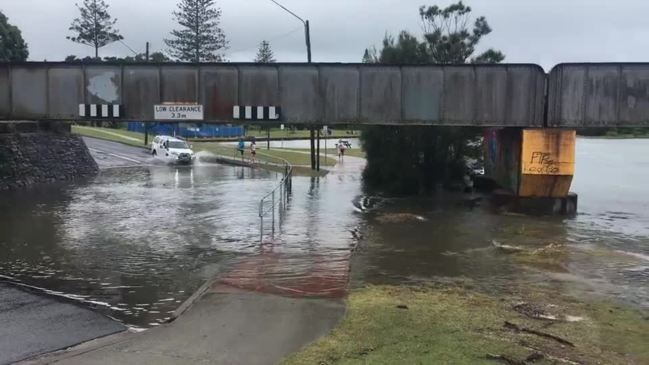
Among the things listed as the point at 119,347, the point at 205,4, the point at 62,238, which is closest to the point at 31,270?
the point at 62,238

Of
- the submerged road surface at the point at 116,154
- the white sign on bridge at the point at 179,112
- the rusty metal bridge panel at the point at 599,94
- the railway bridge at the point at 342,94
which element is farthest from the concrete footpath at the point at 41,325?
the submerged road surface at the point at 116,154

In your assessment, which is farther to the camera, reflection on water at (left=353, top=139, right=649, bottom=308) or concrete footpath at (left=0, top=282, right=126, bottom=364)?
reflection on water at (left=353, top=139, right=649, bottom=308)

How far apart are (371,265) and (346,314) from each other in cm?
524

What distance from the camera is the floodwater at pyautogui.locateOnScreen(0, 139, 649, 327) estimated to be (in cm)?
1339

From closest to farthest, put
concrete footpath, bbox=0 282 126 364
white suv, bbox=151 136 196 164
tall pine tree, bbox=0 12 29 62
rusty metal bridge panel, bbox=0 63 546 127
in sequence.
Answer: concrete footpath, bbox=0 282 126 364
rusty metal bridge panel, bbox=0 63 546 127
white suv, bbox=151 136 196 164
tall pine tree, bbox=0 12 29 62

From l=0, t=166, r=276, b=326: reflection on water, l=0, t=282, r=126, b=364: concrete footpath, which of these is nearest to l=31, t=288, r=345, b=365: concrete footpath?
l=0, t=282, r=126, b=364: concrete footpath

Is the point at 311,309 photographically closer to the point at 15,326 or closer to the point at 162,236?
the point at 15,326

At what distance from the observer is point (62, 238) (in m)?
19.2

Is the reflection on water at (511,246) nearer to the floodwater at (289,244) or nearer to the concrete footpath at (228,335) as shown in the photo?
the floodwater at (289,244)

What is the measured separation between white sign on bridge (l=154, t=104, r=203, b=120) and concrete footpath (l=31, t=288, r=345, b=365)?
569 inches

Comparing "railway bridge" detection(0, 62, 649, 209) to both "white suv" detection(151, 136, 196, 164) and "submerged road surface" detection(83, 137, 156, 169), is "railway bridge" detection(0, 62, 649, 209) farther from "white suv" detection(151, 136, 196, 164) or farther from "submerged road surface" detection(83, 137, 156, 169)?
"white suv" detection(151, 136, 196, 164)

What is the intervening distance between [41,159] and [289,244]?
22.5 meters

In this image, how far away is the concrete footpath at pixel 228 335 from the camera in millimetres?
8297

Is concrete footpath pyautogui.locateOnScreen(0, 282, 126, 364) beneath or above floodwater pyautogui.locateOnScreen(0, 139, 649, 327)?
above
